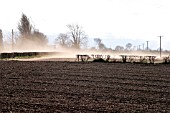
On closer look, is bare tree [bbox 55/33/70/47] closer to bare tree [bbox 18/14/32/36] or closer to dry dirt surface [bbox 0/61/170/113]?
bare tree [bbox 18/14/32/36]

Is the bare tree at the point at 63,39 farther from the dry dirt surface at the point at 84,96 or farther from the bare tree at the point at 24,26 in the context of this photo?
the dry dirt surface at the point at 84,96

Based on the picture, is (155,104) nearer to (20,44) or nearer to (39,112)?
(39,112)

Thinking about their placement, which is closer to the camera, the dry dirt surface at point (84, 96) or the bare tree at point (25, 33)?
the dry dirt surface at point (84, 96)

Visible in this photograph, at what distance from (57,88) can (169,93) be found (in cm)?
570

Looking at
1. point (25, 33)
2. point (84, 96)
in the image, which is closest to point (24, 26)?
point (25, 33)

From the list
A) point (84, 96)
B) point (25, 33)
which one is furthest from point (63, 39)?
point (84, 96)

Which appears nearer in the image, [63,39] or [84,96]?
[84,96]

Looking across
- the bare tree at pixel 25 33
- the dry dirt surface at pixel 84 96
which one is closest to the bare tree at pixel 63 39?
the bare tree at pixel 25 33

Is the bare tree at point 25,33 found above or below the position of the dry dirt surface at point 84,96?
above

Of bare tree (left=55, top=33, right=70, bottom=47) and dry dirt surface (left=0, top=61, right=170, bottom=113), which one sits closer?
Answer: dry dirt surface (left=0, top=61, right=170, bottom=113)

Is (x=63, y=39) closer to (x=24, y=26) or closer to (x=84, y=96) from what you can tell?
(x=24, y=26)

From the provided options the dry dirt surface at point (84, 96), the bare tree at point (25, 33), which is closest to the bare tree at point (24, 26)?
the bare tree at point (25, 33)

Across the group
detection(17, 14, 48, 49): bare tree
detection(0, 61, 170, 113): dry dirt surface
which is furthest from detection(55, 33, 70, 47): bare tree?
detection(0, 61, 170, 113): dry dirt surface

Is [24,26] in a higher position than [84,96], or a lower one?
higher
